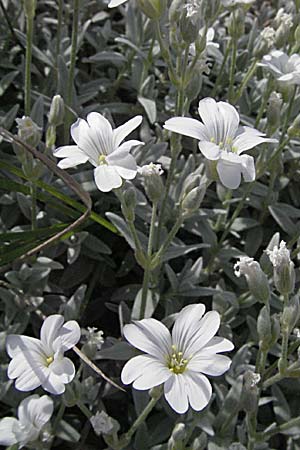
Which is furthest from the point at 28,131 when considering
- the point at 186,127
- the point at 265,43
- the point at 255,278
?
the point at 265,43

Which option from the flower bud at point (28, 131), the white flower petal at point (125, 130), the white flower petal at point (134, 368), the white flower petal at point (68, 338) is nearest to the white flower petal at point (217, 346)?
the white flower petal at point (134, 368)

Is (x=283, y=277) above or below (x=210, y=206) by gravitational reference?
above

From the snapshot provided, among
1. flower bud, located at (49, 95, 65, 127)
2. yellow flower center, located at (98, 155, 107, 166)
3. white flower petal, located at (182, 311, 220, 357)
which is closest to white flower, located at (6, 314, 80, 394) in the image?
white flower petal, located at (182, 311, 220, 357)

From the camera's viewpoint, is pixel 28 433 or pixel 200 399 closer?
pixel 200 399

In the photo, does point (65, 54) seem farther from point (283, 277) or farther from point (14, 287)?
point (283, 277)

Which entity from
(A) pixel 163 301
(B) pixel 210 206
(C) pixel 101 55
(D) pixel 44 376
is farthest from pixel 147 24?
(D) pixel 44 376

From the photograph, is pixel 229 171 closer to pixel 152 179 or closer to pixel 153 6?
pixel 152 179

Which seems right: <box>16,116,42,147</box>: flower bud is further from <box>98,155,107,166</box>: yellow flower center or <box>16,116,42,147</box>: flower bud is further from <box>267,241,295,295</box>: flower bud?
<box>267,241,295,295</box>: flower bud

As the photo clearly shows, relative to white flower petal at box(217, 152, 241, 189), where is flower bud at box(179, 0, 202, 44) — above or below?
above
